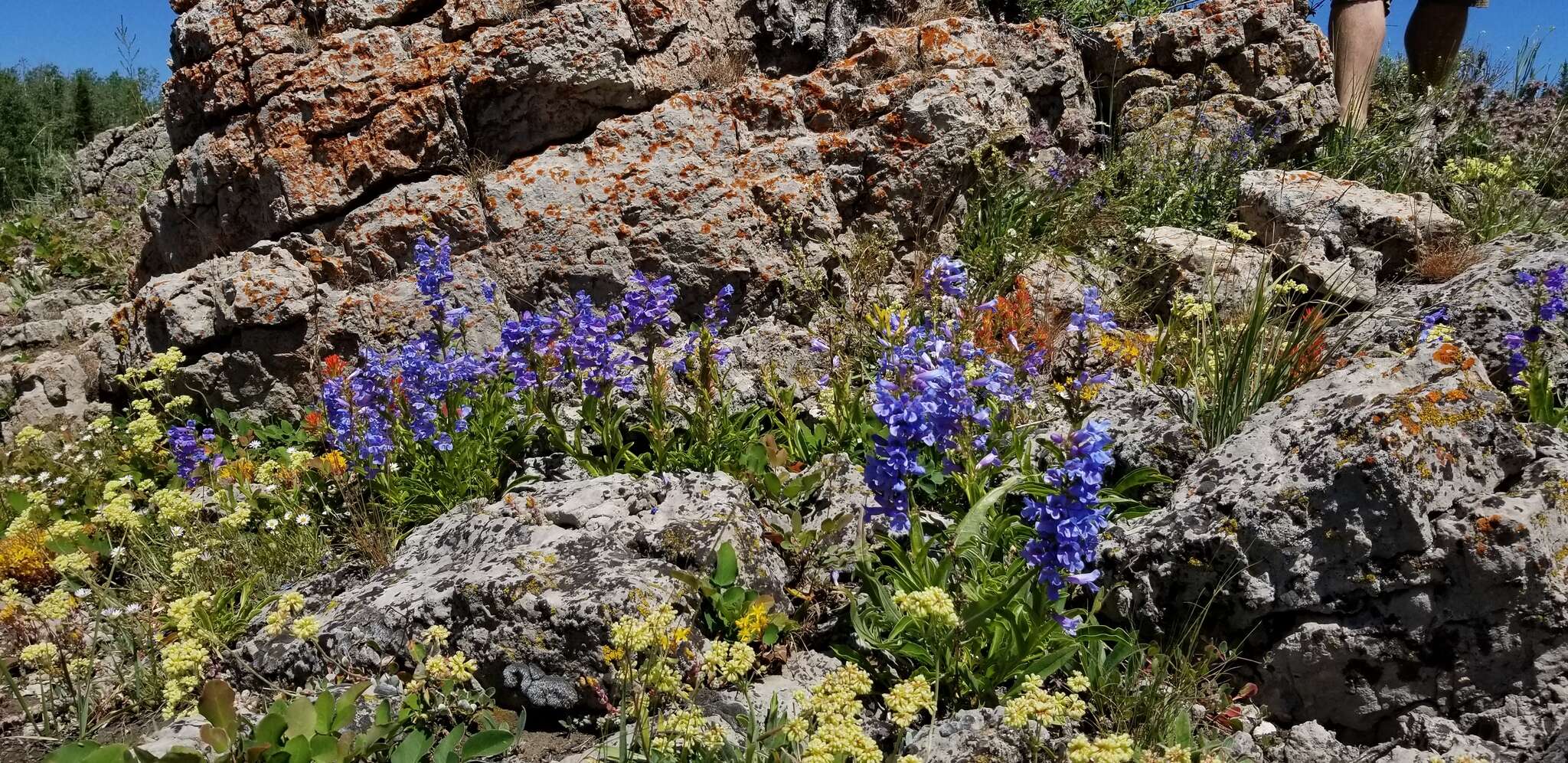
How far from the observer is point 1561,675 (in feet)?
8.50

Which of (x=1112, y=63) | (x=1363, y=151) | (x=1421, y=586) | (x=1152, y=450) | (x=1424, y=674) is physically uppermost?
(x=1112, y=63)

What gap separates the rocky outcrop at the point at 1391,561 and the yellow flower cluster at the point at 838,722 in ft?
4.22

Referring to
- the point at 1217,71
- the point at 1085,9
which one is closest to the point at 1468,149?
the point at 1217,71

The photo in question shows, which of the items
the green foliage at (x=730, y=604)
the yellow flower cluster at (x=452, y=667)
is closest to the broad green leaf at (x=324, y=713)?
the yellow flower cluster at (x=452, y=667)

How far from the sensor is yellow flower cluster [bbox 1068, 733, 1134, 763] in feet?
6.97

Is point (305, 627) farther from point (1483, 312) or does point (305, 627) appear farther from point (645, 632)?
point (1483, 312)

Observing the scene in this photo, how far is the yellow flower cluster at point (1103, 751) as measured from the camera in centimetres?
212

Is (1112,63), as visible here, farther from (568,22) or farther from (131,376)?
(131,376)

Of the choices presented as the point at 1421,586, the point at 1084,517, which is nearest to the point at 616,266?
the point at 1084,517

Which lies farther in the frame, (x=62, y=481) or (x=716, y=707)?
(x=62, y=481)

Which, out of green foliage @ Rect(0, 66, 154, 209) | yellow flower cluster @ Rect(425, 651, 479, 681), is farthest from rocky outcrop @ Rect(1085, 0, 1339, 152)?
green foliage @ Rect(0, 66, 154, 209)

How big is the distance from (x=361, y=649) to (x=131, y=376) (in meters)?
3.59

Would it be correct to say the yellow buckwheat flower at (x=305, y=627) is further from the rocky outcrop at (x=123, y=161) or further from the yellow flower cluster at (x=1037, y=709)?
the rocky outcrop at (x=123, y=161)

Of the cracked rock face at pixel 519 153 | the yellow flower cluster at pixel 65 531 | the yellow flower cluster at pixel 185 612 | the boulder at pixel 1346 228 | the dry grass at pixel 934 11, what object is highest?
the dry grass at pixel 934 11
